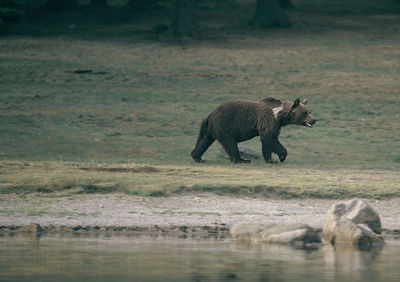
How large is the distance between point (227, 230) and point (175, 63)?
28.5 meters

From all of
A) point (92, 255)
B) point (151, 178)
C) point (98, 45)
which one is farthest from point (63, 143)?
point (98, 45)

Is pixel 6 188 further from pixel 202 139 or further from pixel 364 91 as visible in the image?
pixel 364 91

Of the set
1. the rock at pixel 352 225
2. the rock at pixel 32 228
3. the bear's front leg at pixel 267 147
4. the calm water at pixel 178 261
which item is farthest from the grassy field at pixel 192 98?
the calm water at pixel 178 261

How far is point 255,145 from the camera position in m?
29.0

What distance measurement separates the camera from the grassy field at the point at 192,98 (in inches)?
790

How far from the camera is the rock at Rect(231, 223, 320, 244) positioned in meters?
14.7

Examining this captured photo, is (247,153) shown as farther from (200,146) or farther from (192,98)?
(192,98)

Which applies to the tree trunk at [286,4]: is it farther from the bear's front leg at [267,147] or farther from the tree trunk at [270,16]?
the bear's front leg at [267,147]

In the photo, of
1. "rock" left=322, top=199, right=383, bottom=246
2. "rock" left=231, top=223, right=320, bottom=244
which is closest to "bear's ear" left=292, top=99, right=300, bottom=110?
"rock" left=322, top=199, right=383, bottom=246

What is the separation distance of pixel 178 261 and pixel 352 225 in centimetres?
348

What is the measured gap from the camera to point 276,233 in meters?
14.9

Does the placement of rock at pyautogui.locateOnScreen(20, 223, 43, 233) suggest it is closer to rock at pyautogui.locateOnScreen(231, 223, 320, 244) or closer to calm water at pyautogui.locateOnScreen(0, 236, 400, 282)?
calm water at pyautogui.locateOnScreen(0, 236, 400, 282)

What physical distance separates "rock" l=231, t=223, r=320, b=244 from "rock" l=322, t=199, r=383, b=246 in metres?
0.35

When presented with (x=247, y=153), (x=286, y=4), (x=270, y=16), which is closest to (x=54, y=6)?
(x=270, y=16)
